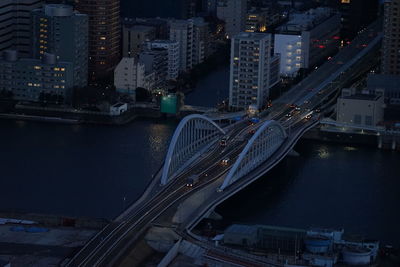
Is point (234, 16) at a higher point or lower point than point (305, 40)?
higher

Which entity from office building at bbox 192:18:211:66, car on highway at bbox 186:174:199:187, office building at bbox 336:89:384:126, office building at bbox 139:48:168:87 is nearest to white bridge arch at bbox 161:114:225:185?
car on highway at bbox 186:174:199:187


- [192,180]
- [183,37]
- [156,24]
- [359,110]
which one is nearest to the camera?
[192,180]

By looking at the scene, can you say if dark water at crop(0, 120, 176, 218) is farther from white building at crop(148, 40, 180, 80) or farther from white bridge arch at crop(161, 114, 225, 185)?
white building at crop(148, 40, 180, 80)

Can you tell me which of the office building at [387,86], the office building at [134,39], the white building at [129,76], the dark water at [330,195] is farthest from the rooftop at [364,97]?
the office building at [134,39]

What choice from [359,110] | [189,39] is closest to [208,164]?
[359,110]

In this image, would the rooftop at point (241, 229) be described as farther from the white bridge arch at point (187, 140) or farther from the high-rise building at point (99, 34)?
the high-rise building at point (99, 34)

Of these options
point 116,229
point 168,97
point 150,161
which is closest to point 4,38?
point 168,97

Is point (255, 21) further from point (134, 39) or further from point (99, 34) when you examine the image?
point (99, 34)
